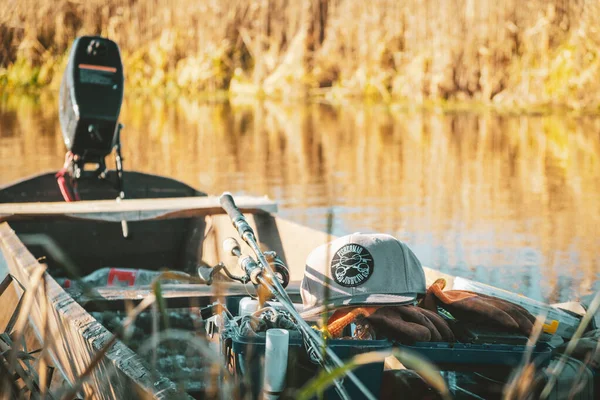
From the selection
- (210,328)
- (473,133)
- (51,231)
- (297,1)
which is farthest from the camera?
(297,1)

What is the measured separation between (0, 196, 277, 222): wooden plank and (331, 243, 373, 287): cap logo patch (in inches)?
125

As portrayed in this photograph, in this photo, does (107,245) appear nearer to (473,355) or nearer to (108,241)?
(108,241)

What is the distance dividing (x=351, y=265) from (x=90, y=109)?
14.1 feet

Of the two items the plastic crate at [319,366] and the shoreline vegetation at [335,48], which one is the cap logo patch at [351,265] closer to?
the plastic crate at [319,366]

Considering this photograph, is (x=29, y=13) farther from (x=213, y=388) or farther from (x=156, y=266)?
(x=213, y=388)

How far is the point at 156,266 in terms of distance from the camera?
6.54m

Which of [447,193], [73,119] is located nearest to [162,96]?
[447,193]

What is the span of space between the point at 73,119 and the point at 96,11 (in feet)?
120

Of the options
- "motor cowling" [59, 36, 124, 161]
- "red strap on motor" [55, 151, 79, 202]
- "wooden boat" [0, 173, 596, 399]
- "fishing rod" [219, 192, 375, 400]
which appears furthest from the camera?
"red strap on motor" [55, 151, 79, 202]

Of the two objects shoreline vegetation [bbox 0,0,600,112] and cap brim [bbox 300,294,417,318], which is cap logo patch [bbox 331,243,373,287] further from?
shoreline vegetation [bbox 0,0,600,112]

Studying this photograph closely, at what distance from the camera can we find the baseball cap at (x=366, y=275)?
2.73m

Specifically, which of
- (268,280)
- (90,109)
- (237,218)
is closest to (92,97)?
(90,109)

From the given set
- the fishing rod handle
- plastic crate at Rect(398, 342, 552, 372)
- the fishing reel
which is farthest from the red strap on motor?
plastic crate at Rect(398, 342, 552, 372)

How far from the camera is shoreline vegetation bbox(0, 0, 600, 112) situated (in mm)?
24812
